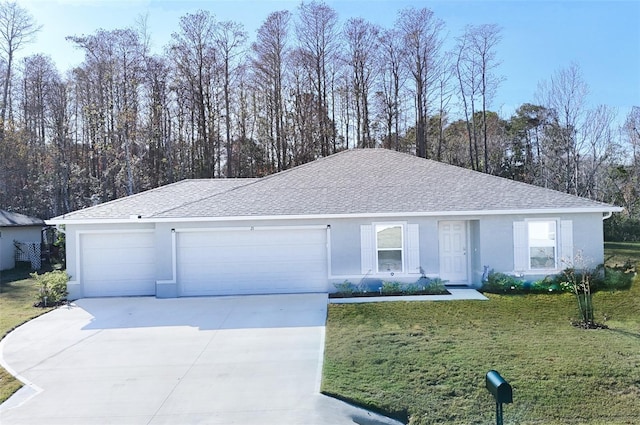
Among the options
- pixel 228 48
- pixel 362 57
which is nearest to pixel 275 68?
pixel 228 48

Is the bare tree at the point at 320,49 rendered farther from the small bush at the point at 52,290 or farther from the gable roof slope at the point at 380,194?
the small bush at the point at 52,290

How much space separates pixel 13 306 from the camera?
11508 millimetres

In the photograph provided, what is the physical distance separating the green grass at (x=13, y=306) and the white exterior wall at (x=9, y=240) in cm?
109

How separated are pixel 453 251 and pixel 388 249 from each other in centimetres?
214

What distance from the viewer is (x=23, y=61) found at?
2766 cm

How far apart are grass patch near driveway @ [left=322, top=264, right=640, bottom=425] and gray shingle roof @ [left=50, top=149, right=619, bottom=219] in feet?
11.0

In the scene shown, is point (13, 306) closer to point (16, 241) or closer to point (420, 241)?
point (16, 241)

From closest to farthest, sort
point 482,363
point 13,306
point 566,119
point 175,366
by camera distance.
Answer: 1. point 482,363
2. point 175,366
3. point 13,306
4. point 566,119

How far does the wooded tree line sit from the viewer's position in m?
25.9

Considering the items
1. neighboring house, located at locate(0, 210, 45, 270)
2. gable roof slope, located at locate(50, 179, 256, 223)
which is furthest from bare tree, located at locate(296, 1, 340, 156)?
neighboring house, located at locate(0, 210, 45, 270)

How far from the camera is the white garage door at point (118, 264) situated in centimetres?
1224

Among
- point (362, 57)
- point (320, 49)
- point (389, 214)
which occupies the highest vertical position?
point (320, 49)

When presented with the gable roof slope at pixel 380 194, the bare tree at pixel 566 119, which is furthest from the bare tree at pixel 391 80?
the gable roof slope at pixel 380 194

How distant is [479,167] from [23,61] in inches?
1262
